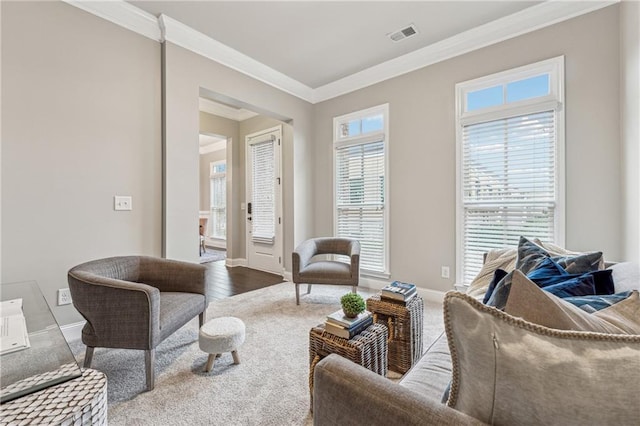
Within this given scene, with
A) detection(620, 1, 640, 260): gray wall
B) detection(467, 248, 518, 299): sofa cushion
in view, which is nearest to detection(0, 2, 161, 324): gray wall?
detection(467, 248, 518, 299): sofa cushion

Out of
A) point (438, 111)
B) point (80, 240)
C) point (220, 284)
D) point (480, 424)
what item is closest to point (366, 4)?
point (438, 111)

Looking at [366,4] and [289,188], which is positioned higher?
[366,4]

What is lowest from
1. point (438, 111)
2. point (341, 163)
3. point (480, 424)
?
point (480, 424)

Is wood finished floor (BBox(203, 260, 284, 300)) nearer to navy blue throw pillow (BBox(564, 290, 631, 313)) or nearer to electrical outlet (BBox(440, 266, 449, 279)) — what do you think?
electrical outlet (BBox(440, 266, 449, 279))

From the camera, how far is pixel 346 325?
144 cm

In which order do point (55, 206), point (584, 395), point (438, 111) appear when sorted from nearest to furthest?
point (584, 395) → point (55, 206) → point (438, 111)

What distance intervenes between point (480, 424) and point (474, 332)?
0.60ft

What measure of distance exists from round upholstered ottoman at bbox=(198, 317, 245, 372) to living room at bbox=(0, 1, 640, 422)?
1.34m

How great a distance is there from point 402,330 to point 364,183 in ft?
7.96

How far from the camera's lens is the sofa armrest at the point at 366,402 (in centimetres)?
62

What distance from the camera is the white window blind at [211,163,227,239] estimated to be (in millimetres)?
8164

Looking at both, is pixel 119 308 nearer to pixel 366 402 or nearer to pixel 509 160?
pixel 366 402

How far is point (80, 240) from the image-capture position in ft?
7.98

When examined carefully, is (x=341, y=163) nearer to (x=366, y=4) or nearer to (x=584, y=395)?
(x=366, y=4)
